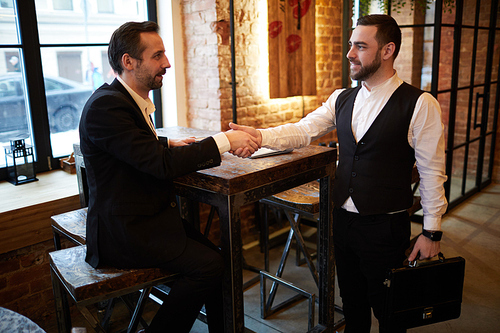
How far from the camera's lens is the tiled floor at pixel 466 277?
2779 millimetres

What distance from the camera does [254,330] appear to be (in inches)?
110

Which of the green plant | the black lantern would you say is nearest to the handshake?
the black lantern

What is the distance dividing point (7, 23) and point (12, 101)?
19.9 inches

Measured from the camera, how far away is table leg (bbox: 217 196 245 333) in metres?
1.79

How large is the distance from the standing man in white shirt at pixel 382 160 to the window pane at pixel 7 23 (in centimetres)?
226

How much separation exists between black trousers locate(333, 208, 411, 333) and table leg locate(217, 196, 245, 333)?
518 mm

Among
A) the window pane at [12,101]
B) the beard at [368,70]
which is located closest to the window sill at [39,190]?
the window pane at [12,101]

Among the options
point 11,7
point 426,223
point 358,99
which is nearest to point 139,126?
point 358,99

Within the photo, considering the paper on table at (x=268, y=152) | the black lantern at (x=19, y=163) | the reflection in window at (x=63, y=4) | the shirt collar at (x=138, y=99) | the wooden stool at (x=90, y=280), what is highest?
the reflection in window at (x=63, y=4)

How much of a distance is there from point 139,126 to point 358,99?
96cm

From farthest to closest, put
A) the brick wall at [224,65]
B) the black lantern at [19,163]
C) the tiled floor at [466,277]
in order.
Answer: the brick wall at [224,65] < the black lantern at [19,163] < the tiled floor at [466,277]

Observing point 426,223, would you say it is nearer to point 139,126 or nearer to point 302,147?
point 302,147

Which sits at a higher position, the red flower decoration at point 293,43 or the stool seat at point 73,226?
the red flower decoration at point 293,43

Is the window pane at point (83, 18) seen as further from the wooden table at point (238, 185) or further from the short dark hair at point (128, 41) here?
the wooden table at point (238, 185)
